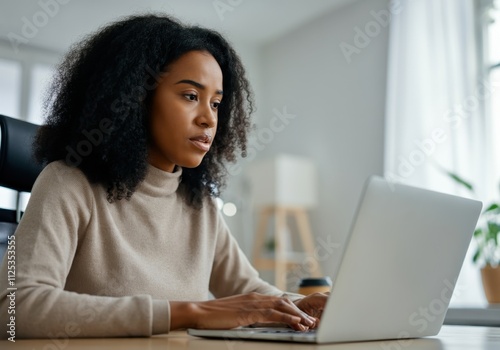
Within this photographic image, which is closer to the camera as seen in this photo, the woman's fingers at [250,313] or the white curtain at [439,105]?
the woman's fingers at [250,313]

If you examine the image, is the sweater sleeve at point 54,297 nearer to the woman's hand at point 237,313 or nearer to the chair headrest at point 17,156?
the woman's hand at point 237,313

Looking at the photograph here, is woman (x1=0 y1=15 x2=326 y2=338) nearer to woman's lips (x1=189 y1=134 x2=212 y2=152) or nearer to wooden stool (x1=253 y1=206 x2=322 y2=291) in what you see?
woman's lips (x1=189 y1=134 x2=212 y2=152)

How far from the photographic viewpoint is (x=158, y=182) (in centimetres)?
138

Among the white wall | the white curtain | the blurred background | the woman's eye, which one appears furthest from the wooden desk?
the white wall

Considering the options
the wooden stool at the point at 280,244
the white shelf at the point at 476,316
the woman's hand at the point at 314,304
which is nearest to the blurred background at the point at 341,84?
the wooden stool at the point at 280,244

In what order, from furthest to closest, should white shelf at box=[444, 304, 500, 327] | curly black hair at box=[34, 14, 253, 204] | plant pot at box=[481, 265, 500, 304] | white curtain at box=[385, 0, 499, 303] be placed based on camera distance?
1. white curtain at box=[385, 0, 499, 303]
2. plant pot at box=[481, 265, 500, 304]
3. white shelf at box=[444, 304, 500, 327]
4. curly black hair at box=[34, 14, 253, 204]

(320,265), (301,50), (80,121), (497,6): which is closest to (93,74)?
(80,121)

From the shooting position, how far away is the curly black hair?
4.15 feet

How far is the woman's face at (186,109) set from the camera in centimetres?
132

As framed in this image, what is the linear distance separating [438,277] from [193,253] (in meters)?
0.62

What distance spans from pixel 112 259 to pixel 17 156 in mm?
367

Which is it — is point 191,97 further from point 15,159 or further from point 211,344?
point 211,344

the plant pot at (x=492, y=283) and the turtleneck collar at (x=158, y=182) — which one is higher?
the turtleneck collar at (x=158, y=182)

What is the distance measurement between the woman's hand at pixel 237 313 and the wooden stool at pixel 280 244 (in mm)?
3398
